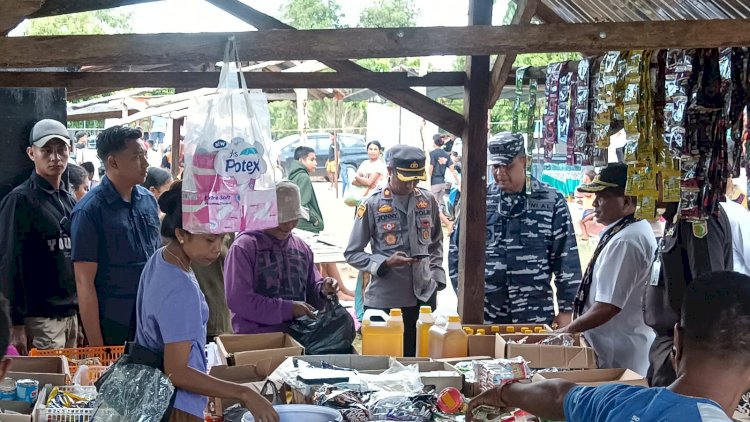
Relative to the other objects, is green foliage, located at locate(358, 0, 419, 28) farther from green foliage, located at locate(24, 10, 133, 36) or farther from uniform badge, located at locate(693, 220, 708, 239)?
uniform badge, located at locate(693, 220, 708, 239)

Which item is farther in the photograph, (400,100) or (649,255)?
(400,100)

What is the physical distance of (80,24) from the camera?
29.3 m

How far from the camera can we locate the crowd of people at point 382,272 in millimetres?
2555

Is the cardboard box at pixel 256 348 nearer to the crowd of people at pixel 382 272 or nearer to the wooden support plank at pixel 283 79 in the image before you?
the crowd of people at pixel 382 272

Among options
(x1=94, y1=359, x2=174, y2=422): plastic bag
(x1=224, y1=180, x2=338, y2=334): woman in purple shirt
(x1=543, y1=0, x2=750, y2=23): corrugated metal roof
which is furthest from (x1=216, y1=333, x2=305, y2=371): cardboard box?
(x1=543, y1=0, x2=750, y2=23): corrugated metal roof

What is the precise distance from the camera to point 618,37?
3.04m

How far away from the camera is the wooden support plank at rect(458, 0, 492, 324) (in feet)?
16.4

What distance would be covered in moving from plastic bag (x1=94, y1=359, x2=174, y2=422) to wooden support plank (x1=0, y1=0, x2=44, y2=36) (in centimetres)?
121

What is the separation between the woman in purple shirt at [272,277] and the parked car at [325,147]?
55.0 ft

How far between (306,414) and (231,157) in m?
0.94

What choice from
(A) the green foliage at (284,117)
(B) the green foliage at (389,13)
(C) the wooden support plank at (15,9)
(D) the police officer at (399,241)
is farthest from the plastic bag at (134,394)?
(A) the green foliage at (284,117)

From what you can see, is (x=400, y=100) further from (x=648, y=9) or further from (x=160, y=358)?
(x=160, y=358)

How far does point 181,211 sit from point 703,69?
1.96 meters

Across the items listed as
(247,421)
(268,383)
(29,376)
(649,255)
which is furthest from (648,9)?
(29,376)
